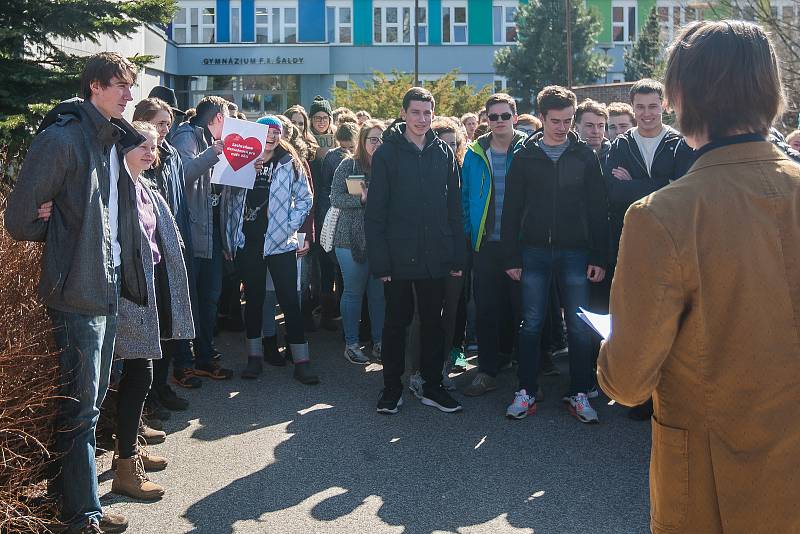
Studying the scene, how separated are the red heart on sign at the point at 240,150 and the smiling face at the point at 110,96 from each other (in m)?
2.89

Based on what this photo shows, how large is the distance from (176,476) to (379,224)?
2285 millimetres

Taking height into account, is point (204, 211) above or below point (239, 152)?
below

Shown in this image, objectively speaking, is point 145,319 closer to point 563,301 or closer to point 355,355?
point 563,301

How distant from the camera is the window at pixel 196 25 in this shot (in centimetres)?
4716

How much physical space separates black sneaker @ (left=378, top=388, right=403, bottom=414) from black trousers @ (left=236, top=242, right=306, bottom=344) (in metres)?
1.18

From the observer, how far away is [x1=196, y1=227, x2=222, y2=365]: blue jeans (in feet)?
25.5

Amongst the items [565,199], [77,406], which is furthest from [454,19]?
[77,406]

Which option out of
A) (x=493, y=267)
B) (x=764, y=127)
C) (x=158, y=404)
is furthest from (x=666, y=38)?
(x=764, y=127)

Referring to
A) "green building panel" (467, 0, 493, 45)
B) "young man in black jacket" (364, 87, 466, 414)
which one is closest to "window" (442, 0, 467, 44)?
"green building panel" (467, 0, 493, 45)

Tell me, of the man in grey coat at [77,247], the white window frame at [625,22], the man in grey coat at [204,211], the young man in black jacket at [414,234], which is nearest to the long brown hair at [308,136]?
the man in grey coat at [204,211]

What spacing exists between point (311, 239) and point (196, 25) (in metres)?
41.8

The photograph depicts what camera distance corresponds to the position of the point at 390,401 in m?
6.84

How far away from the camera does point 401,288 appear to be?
681 centimetres

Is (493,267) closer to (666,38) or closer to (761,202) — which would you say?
(761,202)
